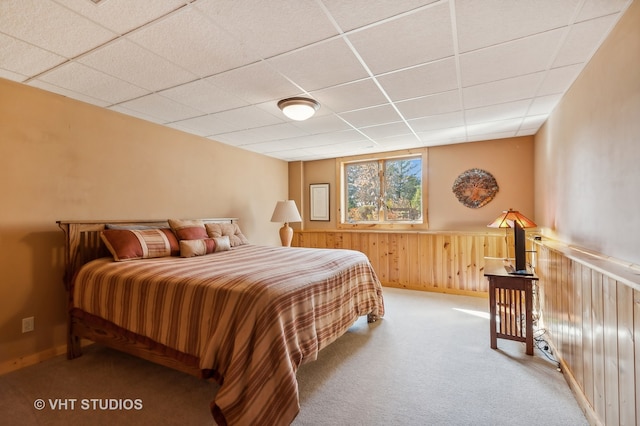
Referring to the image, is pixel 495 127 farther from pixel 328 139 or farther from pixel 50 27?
pixel 50 27

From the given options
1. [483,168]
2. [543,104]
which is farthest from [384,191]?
[543,104]

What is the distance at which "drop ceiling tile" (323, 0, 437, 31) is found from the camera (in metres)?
1.50

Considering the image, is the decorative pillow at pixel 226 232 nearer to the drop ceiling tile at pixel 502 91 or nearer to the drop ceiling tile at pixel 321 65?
the drop ceiling tile at pixel 321 65

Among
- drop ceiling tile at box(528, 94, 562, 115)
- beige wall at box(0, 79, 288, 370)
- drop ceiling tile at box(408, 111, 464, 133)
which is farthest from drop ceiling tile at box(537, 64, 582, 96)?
beige wall at box(0, 79, 288, 370)

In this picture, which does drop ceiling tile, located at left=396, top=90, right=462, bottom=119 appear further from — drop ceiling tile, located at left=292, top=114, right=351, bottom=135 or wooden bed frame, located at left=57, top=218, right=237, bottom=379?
wooden bed frame, located at left=57, top=218, right=237, bottom=379

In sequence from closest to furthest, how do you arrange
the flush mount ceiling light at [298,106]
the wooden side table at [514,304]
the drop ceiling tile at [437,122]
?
the wooden side table at [514,304], the flush mount ceiling light at [298,106], the drop ceiling tile at [437,122]

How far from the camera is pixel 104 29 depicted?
1.71 m

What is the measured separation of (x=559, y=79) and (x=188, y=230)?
146 inches

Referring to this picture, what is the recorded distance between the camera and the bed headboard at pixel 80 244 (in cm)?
252

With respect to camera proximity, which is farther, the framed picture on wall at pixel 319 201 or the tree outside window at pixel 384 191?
the framed picture on wall at pixel 319 201

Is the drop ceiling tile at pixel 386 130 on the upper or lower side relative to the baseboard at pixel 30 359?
upper

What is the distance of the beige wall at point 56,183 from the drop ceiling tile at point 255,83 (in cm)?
144

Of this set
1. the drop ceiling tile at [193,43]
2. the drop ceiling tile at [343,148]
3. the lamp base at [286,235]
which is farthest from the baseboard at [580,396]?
the lamp base at [286,235]

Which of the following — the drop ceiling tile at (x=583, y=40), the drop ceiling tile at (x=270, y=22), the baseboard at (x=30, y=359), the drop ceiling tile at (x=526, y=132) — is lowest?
the baseboard at (x=30, y=359)
